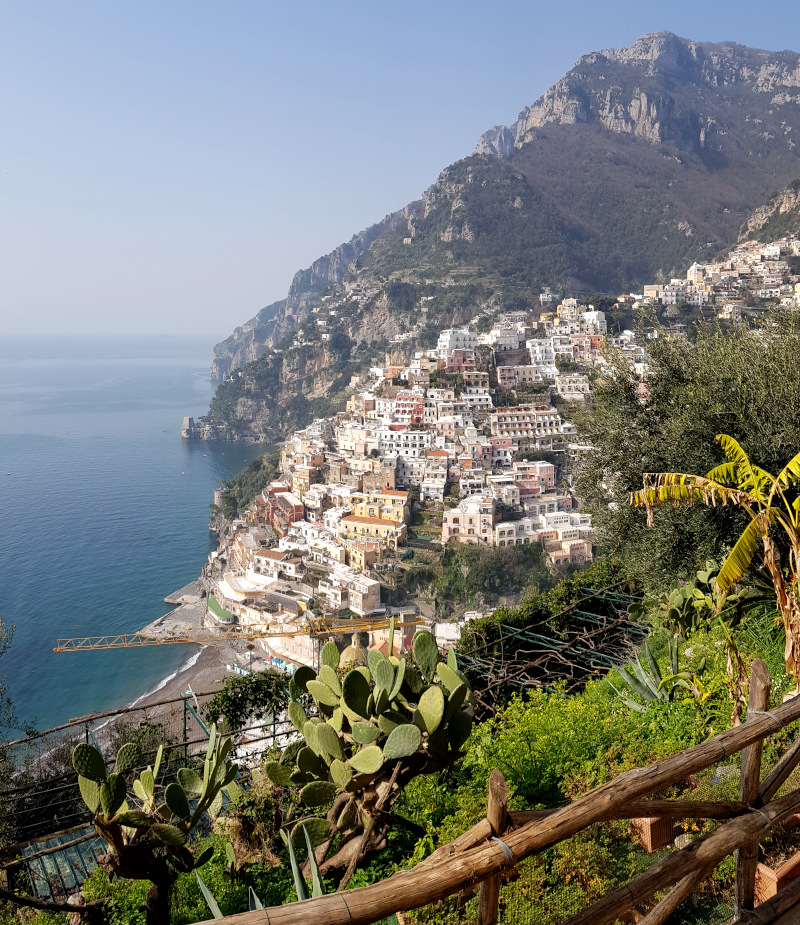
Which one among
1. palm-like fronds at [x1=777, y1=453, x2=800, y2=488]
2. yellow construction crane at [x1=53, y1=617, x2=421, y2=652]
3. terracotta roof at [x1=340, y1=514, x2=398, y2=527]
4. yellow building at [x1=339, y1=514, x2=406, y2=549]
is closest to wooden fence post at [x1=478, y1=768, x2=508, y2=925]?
palm-like fronds at [x1=777, y1=453, x2=800, y2=488]

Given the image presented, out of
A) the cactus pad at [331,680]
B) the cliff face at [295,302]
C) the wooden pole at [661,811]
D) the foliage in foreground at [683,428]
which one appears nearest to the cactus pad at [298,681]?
the cactus pad at [331,680]

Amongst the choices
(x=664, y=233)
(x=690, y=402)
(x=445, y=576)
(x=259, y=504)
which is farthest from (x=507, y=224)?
Answer: (x=690, y=402)

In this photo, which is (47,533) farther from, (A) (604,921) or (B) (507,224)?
(B) (507,224)

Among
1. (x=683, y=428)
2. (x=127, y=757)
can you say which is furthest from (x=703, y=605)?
(x=127, y=757)

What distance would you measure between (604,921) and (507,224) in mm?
81890

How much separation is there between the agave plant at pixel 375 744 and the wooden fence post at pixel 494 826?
27.4 inches

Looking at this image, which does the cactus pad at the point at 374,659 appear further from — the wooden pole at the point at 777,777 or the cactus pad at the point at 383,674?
the wooden pole at the point at 777,777

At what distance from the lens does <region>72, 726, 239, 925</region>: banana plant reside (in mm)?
1800

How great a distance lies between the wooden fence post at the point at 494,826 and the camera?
1060mm

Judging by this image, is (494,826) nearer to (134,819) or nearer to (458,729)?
(458,729)

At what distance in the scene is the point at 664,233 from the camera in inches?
3226

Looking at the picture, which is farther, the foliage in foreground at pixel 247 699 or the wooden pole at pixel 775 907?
the foliage in foreground at pixel 247 699

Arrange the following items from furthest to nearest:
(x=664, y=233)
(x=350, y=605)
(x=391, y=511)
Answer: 1. (x=664, y=233)
2. (x=391, y=511)
3. (x=350, y=605)

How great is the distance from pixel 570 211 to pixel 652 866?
3687 inches
